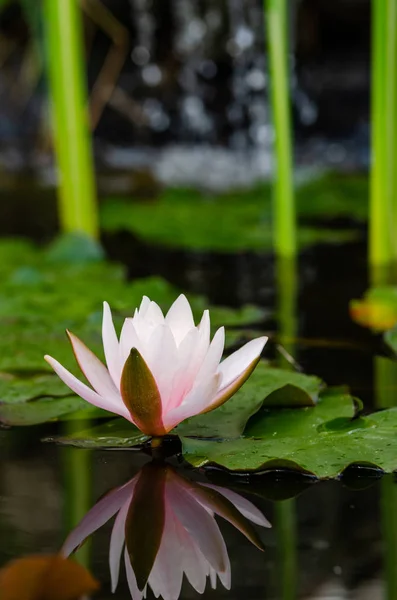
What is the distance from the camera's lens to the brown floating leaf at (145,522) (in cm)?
82

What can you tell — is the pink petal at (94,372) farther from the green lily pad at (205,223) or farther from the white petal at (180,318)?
the green lily pad at (205,223)

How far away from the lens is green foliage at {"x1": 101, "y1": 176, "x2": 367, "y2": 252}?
99.7 inches

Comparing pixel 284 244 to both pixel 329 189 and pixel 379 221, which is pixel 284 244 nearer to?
pixel 379 221

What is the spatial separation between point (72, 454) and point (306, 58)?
4.30m

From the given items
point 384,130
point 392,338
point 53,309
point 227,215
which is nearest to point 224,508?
point 392,338

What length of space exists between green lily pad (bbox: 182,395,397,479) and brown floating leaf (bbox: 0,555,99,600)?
0.27 m

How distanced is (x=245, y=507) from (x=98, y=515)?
0.46 feet

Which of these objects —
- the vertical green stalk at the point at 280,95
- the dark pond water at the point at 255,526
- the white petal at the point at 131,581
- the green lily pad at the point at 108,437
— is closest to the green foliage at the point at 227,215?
the vertical green stalk at the point at 280,95

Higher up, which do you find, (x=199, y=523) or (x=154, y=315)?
(x=154, y=315)

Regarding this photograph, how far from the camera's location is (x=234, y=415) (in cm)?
111

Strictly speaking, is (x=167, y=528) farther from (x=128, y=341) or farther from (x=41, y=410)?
(x=41, y=410)

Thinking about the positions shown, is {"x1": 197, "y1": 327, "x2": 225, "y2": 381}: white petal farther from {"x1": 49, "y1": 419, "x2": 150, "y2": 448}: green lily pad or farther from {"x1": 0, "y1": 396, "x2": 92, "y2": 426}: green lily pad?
{"x1": 0, "y1": 396, "x2": 92, "y2": 426}: green lily pad

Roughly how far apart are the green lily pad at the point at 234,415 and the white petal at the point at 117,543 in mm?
136

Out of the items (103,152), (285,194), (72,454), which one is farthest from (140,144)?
(72,454)
